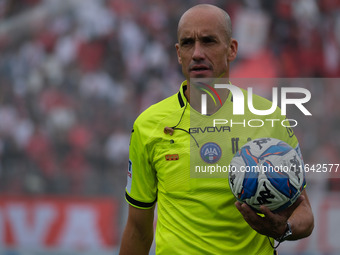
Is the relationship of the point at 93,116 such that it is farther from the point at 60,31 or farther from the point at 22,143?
the point at 60,31

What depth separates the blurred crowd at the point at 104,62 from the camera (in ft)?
36.3

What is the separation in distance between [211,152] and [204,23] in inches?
31.2

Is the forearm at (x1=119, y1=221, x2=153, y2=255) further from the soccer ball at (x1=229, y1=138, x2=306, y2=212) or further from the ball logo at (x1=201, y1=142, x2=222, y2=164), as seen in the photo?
the soccer ball at (x1=229, y1=138, x2=306, y2=212)

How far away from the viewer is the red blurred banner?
30.2 ft

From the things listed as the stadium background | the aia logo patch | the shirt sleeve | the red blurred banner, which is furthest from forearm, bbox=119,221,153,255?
the red blurred banner

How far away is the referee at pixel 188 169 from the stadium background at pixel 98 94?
5.35 meters

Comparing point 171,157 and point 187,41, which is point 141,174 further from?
point 187,41

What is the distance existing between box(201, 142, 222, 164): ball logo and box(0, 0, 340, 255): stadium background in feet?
18.1

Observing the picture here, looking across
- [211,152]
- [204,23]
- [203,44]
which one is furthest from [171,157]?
[204,23]

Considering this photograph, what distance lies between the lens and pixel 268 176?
3041 millimetres

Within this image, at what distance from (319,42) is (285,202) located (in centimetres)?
1007

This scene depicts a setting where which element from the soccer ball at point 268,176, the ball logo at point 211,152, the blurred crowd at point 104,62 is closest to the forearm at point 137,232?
the ball logo at point 211,152

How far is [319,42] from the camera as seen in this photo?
41.1ft

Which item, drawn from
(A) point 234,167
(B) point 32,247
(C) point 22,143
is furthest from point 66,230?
(A) point 234,167
